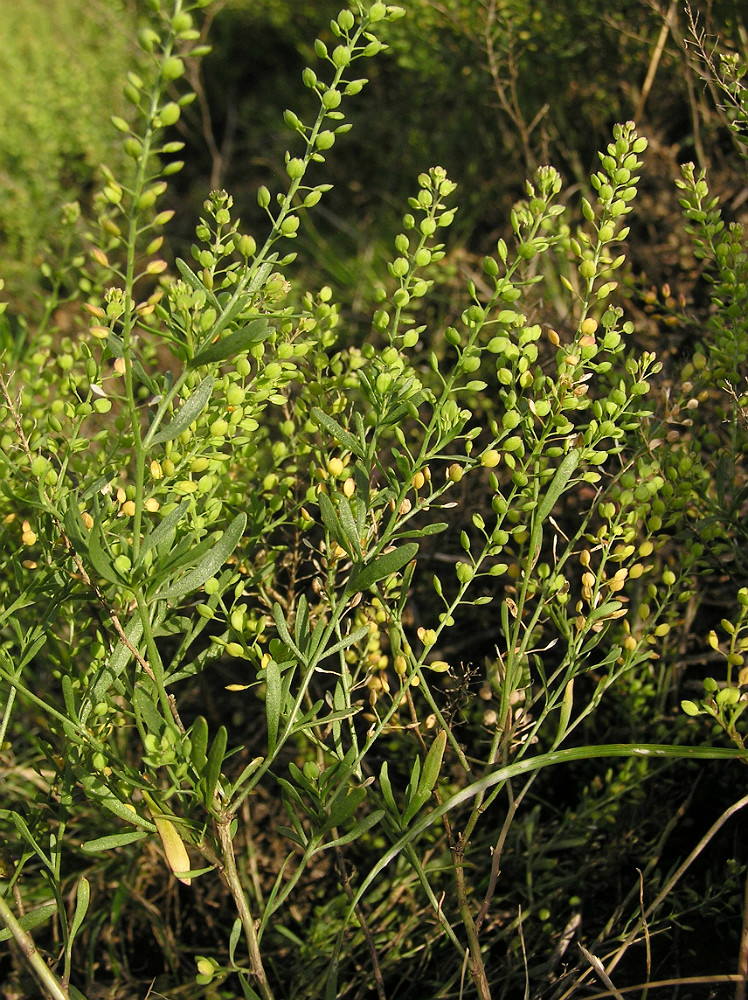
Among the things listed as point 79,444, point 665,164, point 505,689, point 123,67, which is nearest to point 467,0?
point 665,164

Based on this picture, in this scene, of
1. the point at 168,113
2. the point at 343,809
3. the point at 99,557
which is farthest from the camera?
the point at 343,809

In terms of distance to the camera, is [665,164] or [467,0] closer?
[665,164]

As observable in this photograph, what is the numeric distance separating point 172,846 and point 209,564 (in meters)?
0.34

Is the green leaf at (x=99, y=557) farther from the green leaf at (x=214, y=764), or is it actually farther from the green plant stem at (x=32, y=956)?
the green plant stem at (x=32, y=956)

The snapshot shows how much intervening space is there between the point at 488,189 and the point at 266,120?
50.4 inches

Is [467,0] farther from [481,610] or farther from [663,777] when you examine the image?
[663,777]

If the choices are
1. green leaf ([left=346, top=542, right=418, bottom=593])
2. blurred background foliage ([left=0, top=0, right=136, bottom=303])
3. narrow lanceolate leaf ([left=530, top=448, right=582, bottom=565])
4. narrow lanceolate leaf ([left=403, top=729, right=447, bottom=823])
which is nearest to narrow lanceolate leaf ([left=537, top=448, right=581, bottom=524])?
narrow lanceolate leaf ([left=530, top=448, right=582, bottom=565])

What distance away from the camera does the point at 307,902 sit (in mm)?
1419

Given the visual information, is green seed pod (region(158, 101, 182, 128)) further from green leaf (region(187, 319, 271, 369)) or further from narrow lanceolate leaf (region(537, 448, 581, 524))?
narrow lanceolate leaf (region(537, 448, 581, 524))

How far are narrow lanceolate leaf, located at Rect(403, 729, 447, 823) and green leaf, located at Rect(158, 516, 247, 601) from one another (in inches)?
12.2

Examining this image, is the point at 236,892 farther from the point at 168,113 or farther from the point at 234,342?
the point at 168,113

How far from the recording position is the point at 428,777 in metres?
0.95

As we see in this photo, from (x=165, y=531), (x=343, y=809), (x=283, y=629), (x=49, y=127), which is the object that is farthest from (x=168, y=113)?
(x=49, y=127)

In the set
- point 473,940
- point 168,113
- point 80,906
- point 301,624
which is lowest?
point 473,940
